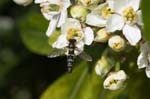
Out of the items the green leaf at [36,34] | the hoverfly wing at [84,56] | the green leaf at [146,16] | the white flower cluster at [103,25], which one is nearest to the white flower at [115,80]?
the white flower cluster at [103,25]

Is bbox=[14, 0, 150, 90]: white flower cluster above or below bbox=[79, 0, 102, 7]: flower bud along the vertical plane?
below

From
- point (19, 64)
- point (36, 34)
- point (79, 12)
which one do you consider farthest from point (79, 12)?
point (19, 64)

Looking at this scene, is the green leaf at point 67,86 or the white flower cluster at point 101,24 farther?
the green leaf at point 67,86

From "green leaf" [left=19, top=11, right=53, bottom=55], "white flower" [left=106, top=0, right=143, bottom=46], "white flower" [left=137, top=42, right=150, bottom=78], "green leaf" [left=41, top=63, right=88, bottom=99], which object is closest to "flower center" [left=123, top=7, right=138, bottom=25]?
"white flower" [left=106, top=0, right=143, bottom=46]

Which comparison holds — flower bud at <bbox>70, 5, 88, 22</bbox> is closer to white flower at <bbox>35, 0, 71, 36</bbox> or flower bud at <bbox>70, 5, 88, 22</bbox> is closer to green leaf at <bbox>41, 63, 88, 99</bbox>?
white flower at <bbox>35, 0, 71, 36</bbox>

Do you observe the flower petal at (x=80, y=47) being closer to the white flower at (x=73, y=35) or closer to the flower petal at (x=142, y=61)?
the white flower at (x=73, y=35)

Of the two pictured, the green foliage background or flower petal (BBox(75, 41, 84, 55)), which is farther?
the green foliage background

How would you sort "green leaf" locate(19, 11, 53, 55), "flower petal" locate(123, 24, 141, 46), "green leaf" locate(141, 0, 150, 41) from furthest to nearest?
"green leaf" locate(19, 11, 53, 55) → "flower petal" locate(123, 24, 141, 46) → "green leaf" locate(141, 0, 150, 41)

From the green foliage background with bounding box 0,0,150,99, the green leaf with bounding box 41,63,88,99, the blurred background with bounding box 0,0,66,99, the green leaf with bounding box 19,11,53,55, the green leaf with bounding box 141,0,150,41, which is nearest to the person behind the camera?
the green leaf with bounding box 141,0,150,41

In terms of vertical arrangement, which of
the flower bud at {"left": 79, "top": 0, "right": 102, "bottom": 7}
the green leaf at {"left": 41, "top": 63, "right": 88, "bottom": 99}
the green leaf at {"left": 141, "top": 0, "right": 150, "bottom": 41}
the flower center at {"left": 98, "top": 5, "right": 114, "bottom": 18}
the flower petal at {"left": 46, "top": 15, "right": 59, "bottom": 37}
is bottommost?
the green leaf at {"left": 41, "top": 63, "right": 88, "bottom": 99}
